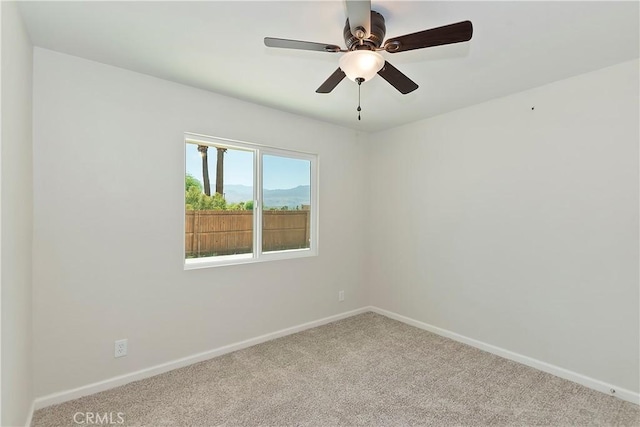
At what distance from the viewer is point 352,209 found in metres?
3.97

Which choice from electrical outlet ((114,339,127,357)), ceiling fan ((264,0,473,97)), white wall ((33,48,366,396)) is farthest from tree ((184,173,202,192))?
ceiling fan ((264,0,473,97))

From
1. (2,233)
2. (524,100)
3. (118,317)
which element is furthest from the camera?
(524,100)

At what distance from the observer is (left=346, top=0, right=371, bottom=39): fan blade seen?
50.5 inches

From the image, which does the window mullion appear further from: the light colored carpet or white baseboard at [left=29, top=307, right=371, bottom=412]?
the light colored carpet

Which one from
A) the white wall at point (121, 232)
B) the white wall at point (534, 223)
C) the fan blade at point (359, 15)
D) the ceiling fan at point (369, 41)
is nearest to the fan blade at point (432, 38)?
the ceiling fan at point (369, 41)

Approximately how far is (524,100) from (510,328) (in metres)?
2.03

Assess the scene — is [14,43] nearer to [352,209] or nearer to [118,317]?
[118,317]

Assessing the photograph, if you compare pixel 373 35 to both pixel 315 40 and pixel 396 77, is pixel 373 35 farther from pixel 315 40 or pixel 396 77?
pixel 315 40

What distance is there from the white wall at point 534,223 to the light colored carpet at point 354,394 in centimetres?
38

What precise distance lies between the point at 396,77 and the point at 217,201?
197 centimetres

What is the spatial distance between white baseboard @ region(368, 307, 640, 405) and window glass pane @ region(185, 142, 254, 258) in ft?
7.20

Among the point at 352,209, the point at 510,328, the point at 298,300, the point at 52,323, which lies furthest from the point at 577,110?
the point at 52,323

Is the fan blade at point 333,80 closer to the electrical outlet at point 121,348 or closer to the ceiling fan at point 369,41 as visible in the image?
the ceiling fan at point 369,41

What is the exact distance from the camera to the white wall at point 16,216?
138 centimetres
